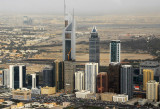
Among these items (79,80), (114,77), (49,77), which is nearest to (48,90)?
(49,77)

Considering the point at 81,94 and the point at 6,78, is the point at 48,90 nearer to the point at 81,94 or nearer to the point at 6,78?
the point at 81,94

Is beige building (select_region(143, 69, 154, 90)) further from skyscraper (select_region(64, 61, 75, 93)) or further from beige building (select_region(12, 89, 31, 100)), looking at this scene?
beige building (select_region(12, 89, 31, 100))

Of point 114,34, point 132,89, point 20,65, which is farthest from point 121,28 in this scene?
point 20,65

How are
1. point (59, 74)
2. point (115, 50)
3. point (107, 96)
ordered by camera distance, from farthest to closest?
point (115, 50) < point (59, 74) < point (107, 96)

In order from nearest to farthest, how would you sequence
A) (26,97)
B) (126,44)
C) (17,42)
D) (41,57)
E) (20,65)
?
(26,97)
(126,44)
(20,65)
(41,57)
(17,42)

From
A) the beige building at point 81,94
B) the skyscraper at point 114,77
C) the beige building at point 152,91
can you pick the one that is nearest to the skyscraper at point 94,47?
the skyscraper at point 114,77

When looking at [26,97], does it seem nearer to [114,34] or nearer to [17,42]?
[114,34]

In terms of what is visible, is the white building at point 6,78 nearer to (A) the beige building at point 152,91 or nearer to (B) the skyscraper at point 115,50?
(B) the skyscraper at point 115,50
